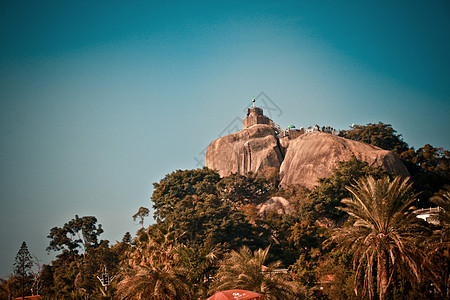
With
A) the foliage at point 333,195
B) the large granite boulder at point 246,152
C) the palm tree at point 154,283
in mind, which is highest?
the large granite boulder at point 246,152

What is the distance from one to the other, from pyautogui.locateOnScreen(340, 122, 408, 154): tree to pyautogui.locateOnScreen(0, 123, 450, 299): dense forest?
6.6 inches

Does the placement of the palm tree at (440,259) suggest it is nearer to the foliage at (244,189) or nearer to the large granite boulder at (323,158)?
the large granite boulder at (323,158)

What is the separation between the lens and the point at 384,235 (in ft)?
84.8

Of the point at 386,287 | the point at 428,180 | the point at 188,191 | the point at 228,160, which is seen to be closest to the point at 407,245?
the point at 386,287

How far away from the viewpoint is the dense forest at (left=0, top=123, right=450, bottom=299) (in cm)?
2525

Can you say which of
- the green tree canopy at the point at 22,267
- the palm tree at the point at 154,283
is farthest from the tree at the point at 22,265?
the palm tree at the point at 154,283

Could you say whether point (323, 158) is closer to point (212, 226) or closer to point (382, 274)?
point (212, 226)

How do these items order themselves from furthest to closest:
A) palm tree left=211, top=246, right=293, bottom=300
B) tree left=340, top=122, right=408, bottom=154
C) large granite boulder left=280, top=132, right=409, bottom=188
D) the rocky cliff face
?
tree left=340, top=122, right=408, bottom=154, the rocky cliff face, large granite boulder left=280, top=132, right=409, bottom=188, palm tree left=211, top=246, right=293, bottom=300

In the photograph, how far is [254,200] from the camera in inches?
2189

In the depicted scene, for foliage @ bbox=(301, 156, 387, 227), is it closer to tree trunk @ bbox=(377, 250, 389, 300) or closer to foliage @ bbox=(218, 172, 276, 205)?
foliage @ bbox=(218, 172, 276, 205)

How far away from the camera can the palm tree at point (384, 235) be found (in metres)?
25.1

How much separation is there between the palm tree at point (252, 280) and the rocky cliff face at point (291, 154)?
2627 centimetres

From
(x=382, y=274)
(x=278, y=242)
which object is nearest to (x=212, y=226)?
(x=278, y=242)

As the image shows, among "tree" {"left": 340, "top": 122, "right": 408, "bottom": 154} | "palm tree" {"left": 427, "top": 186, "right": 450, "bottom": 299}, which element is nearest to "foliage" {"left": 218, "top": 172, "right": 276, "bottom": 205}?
"tree" {"left": 340, "top": 122, "right": 408, "bottom": 154}
